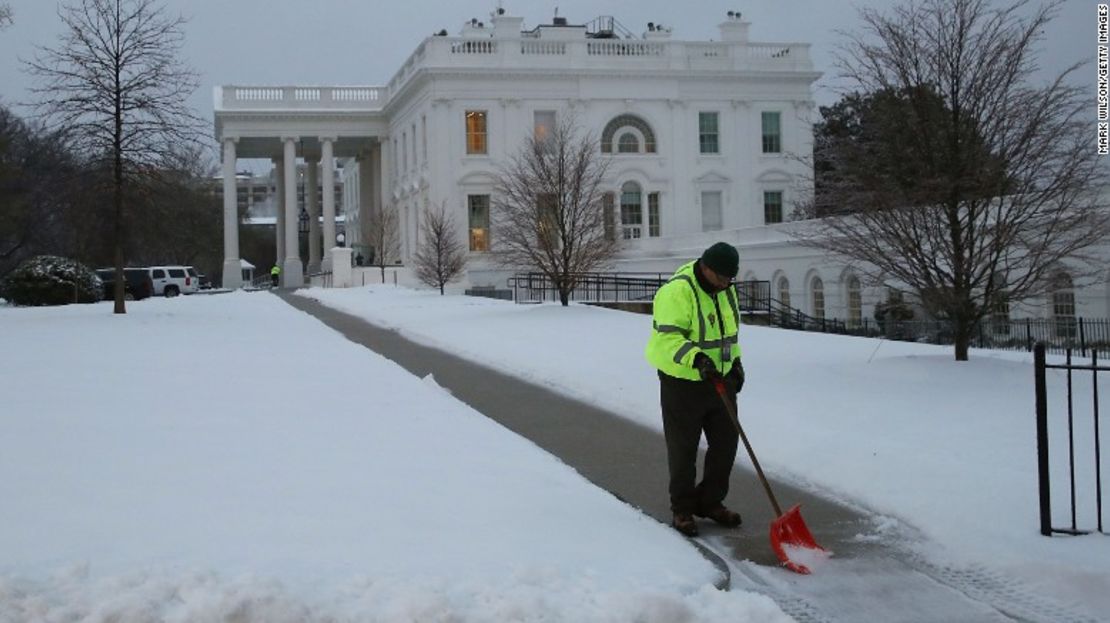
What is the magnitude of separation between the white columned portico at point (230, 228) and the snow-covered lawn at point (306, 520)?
61327mm

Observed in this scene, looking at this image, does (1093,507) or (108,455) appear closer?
(1093,507)

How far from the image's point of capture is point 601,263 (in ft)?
113

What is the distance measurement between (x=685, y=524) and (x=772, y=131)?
6467cm

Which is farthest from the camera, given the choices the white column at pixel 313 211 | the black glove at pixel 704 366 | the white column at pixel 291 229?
the white column at pixel 313 211

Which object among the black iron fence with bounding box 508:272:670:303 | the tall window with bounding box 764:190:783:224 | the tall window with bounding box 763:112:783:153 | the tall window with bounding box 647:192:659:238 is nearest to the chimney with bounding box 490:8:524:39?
the tall window with bounding box 647:192:659:238

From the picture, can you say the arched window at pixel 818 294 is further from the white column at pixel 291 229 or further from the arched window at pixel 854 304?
the white column at pixel 291 229

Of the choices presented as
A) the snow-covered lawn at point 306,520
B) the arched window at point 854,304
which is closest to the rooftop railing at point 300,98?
the arched window at point 854,304

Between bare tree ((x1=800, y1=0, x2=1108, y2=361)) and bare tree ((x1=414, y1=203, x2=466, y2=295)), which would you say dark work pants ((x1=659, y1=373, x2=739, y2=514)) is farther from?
bare tree ((x1=414, y1=203, x2=466, y2=295))

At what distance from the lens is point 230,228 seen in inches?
2943

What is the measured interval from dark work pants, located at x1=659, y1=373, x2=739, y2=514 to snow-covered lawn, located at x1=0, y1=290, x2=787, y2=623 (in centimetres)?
32

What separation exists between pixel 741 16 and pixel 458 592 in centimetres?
6901

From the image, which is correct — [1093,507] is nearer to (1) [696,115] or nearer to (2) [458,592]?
(2) [458,592]

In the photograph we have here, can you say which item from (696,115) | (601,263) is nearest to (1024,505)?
(601,263)

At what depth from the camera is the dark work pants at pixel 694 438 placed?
758cm
